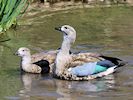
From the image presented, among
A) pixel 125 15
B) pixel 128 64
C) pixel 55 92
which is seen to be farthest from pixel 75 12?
pixel 55 92

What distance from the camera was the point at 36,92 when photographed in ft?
32.6

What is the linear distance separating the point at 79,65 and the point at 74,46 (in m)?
2.67

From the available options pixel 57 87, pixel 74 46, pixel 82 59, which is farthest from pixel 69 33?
pixel 74 46

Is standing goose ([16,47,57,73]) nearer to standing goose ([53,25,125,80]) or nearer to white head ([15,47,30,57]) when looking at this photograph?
white head ([15,47,30,57])

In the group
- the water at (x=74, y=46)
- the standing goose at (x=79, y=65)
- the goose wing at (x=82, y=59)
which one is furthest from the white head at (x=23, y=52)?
the goose wing at (x=82, y=59)

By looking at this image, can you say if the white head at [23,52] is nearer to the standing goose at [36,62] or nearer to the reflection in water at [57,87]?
the standing goose at [36,62]

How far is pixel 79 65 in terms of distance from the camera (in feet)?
35.9

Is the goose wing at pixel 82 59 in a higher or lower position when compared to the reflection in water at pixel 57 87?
higher

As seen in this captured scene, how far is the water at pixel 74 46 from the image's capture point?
9.87m

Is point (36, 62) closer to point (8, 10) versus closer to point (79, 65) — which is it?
point (79, 65)

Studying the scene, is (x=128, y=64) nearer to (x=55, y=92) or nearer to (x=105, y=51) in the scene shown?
(x=105, y=51)

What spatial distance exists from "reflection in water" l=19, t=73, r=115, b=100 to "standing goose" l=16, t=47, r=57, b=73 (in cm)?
19

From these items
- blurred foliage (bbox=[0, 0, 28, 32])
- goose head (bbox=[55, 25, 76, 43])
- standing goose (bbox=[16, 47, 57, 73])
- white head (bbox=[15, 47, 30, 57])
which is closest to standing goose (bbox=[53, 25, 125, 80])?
goose head (bbox=[55, 25, 76, 43])

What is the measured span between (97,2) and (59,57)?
945 centimetres
